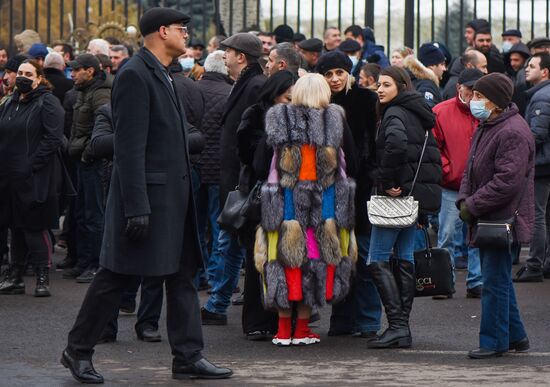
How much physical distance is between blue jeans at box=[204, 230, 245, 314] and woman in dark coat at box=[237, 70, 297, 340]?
0.56m

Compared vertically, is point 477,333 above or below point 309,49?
below

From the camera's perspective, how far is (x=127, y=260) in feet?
25.9

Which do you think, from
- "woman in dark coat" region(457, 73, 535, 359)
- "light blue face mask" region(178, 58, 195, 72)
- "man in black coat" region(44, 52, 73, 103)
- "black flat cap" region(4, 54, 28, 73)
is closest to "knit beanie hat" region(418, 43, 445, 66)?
"light blue face mask" region(178, 58, 195, 72)

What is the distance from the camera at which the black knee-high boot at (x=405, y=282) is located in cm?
934

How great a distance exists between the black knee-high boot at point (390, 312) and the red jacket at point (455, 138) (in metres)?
2.78

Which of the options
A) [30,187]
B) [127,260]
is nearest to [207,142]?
[30,187]

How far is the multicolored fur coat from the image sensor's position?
9.12 meters

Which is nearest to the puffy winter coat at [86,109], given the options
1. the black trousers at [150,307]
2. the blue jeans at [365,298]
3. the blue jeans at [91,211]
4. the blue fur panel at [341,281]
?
the blue jeans at [91,211]

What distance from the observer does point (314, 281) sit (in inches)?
362

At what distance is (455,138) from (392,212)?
2834mm

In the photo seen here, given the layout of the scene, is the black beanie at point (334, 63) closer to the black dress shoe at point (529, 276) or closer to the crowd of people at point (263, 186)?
the crowd of people at point (263, 186)

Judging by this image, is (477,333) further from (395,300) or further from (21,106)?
(21,106)

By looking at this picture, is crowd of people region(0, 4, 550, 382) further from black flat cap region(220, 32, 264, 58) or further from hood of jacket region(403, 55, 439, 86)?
hood of jacket region(403, 55, 439, 86)

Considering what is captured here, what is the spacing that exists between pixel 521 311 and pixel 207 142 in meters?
2.83
